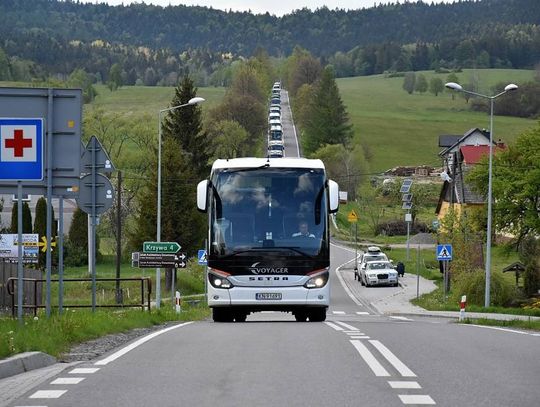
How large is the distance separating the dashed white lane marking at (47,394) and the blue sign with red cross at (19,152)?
6.16 m

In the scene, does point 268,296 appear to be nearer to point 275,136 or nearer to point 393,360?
point 393,360

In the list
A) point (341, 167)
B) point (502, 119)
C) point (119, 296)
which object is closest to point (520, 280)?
point (119, 296)

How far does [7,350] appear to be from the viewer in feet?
43.9

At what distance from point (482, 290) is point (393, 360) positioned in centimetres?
4175

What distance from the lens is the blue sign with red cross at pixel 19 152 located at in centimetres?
1644

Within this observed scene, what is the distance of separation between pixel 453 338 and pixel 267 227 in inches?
290

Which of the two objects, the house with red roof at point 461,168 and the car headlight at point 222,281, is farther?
the house with red roof at point 461,168

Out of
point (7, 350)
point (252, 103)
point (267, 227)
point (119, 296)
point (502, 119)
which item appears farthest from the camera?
point (502, 119)

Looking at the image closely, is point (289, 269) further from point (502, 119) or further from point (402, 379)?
point (502, 119)

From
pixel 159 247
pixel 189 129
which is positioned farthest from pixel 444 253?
pixel 189 129

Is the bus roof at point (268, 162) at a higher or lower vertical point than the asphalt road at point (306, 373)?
higher

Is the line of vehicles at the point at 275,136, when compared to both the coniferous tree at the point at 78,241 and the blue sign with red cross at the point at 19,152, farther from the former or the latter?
the blue sign with red cross at the point at 19,152

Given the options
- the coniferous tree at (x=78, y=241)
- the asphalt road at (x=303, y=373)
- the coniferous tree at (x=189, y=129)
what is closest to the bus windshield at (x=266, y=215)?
the asphalt road at (x=303, y=373)

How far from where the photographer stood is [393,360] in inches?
532
